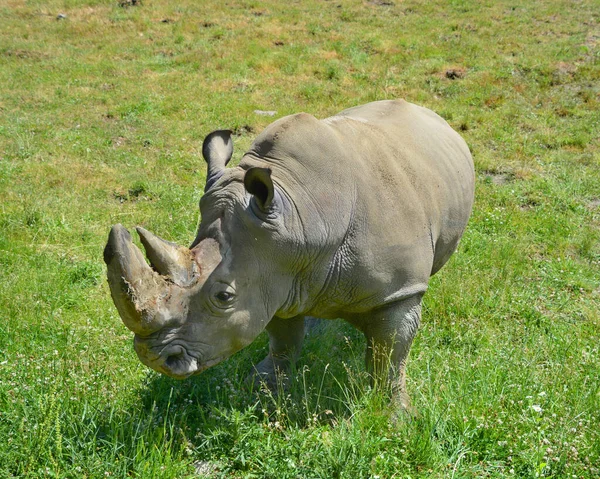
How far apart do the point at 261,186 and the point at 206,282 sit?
0.60m

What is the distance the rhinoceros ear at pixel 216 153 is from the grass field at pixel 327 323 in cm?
150

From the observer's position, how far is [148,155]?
11156 millimetres

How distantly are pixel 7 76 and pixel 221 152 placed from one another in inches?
510

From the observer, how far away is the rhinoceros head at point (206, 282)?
3219mm

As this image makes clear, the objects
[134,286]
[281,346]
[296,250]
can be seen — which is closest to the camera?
[134,286]

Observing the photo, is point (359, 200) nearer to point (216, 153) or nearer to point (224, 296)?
point (216, 153)

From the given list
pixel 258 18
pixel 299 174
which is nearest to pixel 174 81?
pixel 258 18

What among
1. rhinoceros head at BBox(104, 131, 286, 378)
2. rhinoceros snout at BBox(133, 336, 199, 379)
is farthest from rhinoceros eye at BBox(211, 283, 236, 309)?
rhinoceros snout at BBox(133, 336, 199, 379)

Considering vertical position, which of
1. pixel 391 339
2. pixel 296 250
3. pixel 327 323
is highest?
pixel 296 250

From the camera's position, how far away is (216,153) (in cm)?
431

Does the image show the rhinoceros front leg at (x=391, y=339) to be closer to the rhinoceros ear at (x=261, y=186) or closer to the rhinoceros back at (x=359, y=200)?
the rhinoceros back at (x=359, y=200)

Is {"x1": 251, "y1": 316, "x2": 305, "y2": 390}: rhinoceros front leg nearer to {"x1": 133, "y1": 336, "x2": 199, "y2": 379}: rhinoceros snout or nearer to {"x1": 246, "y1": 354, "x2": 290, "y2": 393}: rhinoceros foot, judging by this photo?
{"x1": 246, "y1": 354, "x2": 290, "y2": 393}: rhinoceros foot

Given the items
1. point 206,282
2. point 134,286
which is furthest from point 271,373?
point 134,286

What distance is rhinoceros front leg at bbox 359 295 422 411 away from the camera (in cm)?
440
